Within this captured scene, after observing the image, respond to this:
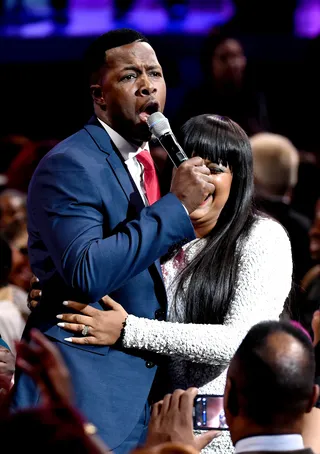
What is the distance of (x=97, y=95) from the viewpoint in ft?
9.17

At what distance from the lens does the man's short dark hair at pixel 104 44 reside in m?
2.76

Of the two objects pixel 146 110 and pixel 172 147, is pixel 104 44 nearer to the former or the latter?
pixel 146 110

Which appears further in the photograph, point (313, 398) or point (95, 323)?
point (95, 323)

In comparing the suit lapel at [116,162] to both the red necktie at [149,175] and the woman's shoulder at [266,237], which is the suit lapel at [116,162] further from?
the woman's shoulder at [266,237]

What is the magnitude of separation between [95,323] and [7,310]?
140cm

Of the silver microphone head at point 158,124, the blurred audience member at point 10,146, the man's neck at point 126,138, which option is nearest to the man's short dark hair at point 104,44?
the man's neck at point 126,138

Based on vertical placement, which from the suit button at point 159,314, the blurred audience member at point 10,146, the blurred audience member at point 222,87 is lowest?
the blurred audience member at point 10,146

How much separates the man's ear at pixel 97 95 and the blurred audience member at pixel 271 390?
3.07ft

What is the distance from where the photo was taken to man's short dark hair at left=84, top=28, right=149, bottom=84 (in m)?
2.76

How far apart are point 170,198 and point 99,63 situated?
1.69ft

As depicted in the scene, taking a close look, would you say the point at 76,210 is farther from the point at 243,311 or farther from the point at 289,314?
the point at 289,314

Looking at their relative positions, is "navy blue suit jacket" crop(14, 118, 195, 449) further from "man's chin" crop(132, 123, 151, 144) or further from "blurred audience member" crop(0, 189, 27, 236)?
"blurred audience member" crop(0, 189, 27, 236)

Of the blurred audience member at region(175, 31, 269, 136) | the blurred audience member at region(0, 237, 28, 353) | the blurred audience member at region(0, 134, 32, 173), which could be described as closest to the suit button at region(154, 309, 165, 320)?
the blurred audience member at region(0, 237, 28, 353)

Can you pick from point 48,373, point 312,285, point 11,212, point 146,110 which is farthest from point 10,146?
point 48,373
